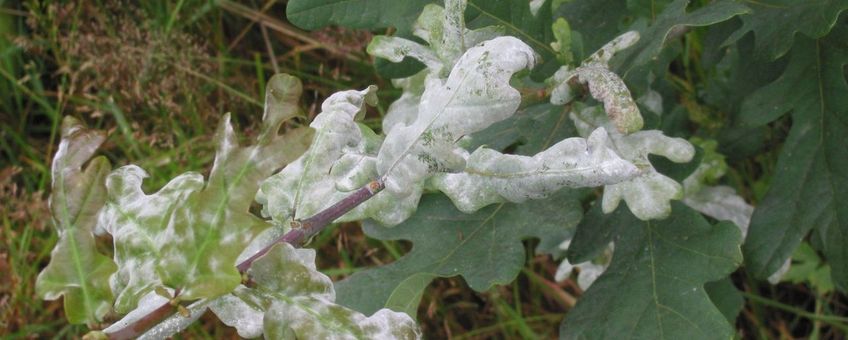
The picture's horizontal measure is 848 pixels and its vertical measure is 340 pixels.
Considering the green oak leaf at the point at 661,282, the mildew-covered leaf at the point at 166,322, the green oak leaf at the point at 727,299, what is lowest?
the green oak leaf at the point at 727,299

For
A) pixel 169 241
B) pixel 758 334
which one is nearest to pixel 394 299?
pixel 169 241

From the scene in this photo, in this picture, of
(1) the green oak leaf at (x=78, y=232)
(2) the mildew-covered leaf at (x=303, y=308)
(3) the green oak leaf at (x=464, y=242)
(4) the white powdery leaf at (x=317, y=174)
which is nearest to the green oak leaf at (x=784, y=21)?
(3) the green oak leaf at (x=464, y=242)

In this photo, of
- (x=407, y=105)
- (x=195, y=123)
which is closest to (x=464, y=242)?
(x=407, y=105)

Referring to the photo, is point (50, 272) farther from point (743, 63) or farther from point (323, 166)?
point (743, 63)

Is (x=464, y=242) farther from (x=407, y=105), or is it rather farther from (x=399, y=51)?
(x=399, y=51)

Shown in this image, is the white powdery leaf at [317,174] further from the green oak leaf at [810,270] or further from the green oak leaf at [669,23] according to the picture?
the green oak leaf at [810,270]
